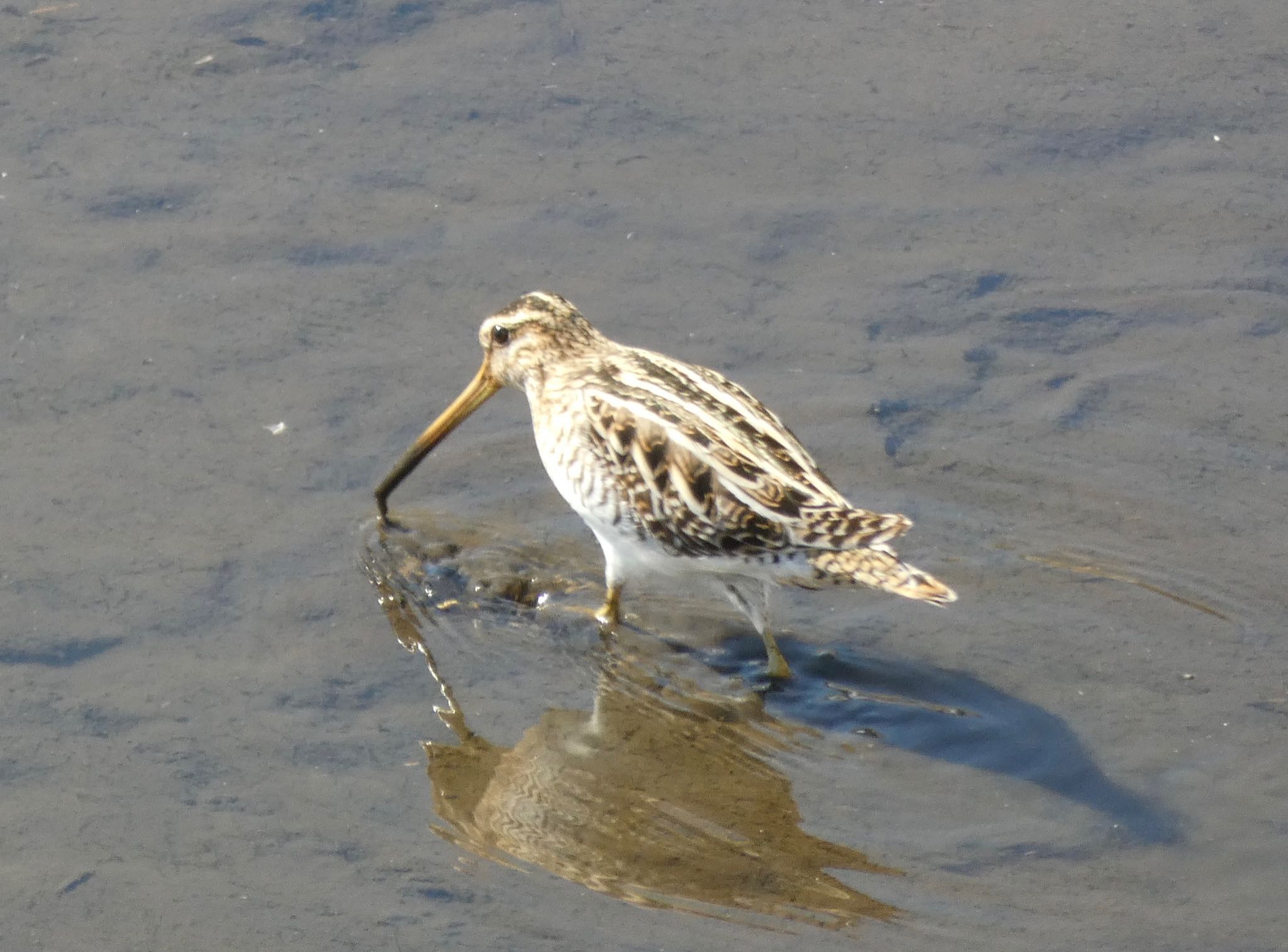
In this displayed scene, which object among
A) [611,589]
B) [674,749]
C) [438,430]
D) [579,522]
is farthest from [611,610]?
→ [438,430]

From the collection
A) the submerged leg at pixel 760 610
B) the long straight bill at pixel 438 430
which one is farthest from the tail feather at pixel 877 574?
the long straight bill at pixel 438 430

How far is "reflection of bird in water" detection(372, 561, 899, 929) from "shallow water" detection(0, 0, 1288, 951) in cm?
2

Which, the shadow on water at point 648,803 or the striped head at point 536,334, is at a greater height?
the striped head at point 536,334

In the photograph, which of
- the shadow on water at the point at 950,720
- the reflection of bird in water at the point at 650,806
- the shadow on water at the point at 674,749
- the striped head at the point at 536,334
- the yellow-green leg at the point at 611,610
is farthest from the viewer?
the striped head at the point at 536,334

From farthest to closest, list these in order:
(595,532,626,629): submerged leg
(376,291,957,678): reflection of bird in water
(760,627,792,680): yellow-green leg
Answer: (595,532,626,629): submerged leg
(760,627,792,680): yellow-green leg
(376,291,957,678): reflection of bird in water

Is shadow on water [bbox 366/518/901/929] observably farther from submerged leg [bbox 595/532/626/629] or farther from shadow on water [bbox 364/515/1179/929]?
submerged leg [bbox 595/532/626/629]

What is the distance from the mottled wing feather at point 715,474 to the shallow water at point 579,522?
0.66m

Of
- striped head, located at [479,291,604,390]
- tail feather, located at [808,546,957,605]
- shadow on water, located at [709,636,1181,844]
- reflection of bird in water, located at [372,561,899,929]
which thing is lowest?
reflection of bird in water, located at [372,561,899,929]

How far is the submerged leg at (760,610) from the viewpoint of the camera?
6.85 m

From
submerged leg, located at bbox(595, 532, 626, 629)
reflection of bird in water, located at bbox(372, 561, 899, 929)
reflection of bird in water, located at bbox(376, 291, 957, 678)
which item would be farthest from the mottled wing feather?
reflection of bird in water, located at bbox(372, 561, 899, 929)

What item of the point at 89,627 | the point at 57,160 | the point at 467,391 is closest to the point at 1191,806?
the point at 467,391

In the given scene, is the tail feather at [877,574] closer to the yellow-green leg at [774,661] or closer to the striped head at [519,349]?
the yellow-green leg at [774,661]

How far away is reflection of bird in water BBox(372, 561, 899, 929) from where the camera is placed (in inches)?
228

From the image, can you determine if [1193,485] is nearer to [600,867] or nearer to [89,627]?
[600,867]
